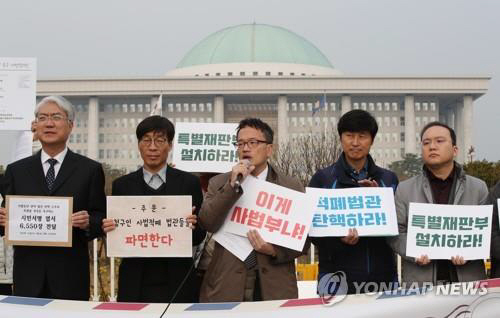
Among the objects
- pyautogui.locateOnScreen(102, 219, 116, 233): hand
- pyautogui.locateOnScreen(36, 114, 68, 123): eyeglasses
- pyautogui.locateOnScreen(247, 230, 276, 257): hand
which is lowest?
pyautogui.locateOnScreen(247, 230, 276, 257): hand

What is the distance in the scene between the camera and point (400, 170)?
215 ft

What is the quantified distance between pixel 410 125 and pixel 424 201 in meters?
81.0

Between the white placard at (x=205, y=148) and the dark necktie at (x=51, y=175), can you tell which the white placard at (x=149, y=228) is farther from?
the white placard at (x=205, y=148)

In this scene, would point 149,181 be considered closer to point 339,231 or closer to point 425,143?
point 339,231

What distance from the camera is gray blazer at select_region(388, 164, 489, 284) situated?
3.69 meters

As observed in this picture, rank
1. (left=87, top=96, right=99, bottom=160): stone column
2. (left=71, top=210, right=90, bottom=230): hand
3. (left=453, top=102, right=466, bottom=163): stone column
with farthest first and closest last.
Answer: (left=87, top=96, right=99, bottom=160): stone column, (left=453, top=102, right=466, bottom=163): stone column, (left=71, top=210, right=90, bottom=230): hand

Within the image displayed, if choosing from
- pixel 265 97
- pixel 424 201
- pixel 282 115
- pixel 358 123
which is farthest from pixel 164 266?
pixel 265 97

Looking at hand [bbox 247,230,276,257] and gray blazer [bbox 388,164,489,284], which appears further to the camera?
gray blazer [bbox 388,164,489,284]

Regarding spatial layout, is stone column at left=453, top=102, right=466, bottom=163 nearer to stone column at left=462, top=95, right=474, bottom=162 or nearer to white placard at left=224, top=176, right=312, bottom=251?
stone column at left=462, top=95, right=474, bottom=162

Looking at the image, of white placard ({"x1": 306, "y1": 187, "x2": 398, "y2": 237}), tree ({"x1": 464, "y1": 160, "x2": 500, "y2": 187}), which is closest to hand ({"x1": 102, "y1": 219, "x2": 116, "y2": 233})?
white placard ({"x1": 306, "y1": 187, "x2": 398, "y2": 237})

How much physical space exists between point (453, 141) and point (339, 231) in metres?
0.86

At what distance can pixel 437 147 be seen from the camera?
3.87m

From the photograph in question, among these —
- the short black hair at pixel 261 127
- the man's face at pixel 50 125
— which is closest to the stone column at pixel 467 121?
the short black hair at pixel 261 127

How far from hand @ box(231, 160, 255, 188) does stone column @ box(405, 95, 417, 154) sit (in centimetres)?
7907
